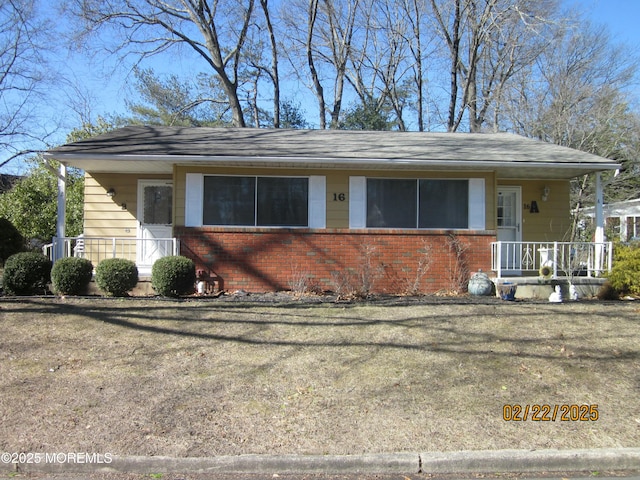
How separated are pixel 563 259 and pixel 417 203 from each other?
3.52 meters

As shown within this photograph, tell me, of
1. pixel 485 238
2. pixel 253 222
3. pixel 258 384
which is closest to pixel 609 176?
pixel 485 238

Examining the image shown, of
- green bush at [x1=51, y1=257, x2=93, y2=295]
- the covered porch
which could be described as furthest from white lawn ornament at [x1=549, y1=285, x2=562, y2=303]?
green bush at [x1=51, y1=257, x2=93, y2=295]

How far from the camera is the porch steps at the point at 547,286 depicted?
10.6m

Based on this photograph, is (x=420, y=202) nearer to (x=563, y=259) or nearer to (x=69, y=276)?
(x=563, y=259)

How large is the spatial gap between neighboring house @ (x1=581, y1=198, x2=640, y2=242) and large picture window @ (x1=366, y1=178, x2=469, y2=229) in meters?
15.1

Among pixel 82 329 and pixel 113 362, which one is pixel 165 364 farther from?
pixel 82 329

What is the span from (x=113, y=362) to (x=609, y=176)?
2537cm

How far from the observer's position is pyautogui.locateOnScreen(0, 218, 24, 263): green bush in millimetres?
11879

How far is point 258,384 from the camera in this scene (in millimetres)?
5859

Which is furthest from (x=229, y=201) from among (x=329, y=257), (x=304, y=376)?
(x=304, y=376)

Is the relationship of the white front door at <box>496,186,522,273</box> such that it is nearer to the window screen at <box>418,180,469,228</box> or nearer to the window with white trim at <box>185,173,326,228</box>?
the window screen at <box>418,180,469,228</box>

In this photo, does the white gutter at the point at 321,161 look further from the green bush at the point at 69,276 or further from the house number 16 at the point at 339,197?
the green bush at the point at 69,276

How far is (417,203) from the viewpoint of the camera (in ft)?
37.1
